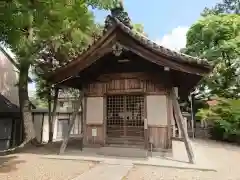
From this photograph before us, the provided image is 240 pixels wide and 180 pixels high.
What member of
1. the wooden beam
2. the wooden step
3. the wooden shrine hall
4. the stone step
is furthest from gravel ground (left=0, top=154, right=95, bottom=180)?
the wooden beam

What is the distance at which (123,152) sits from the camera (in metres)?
9.26

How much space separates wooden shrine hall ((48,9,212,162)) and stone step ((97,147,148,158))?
0.37 m

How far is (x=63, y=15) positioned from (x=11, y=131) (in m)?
14.5

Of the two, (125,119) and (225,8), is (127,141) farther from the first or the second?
(225,8)

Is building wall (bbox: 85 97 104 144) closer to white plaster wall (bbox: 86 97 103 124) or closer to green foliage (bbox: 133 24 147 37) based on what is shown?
white plaster wall (bbox: 86 97 103 124)

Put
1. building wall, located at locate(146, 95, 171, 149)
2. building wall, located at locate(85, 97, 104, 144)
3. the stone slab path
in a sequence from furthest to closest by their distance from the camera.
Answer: building wall, located at locate(85, 97, 104, 144)
building wall, located at locate(146, 95, 171, 149)
the stone slab path

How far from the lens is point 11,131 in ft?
58.9

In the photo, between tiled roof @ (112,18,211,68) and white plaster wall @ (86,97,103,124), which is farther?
white plaster wall @ (86,97,103,124)

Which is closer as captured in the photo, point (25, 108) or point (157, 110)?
point (157, 110)

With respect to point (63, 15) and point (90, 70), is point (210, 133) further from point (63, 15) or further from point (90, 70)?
point (63, 15)

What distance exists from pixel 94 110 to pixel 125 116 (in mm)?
1322

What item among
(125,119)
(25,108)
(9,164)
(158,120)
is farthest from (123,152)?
(25,108)

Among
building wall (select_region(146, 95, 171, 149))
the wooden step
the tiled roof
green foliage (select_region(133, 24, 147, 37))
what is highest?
green foliage (select_region(133, 24, 147, 37))

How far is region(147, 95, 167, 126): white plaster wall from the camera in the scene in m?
9.35
